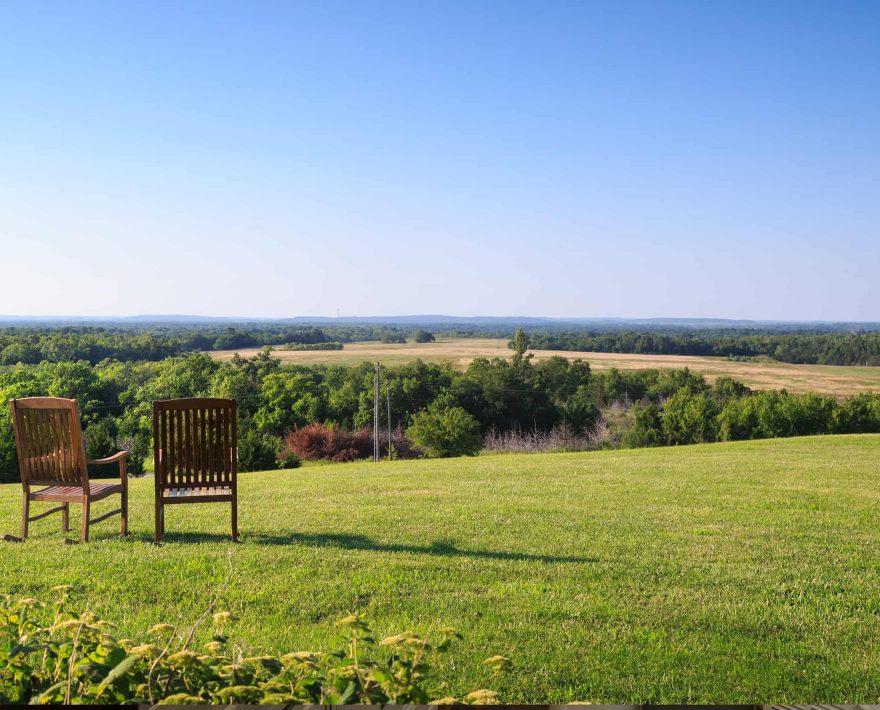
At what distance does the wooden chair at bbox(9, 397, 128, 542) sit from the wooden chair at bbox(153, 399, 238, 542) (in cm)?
33

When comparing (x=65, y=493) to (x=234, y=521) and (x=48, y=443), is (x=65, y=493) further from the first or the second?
(x=234, y=521)

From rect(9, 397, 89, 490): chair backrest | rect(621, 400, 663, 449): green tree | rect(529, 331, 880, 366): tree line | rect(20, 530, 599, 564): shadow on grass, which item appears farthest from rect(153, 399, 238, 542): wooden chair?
rect(529, 331, 880, 366): tree line

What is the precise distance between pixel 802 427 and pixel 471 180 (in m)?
17.7

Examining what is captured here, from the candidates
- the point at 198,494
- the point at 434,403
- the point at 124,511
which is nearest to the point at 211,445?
the point at 198,494

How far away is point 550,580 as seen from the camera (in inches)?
152

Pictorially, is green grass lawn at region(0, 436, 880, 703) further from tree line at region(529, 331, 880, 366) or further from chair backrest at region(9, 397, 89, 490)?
tree line at region(529, 331, 880, 366)

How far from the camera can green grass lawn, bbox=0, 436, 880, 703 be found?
2.75 metres

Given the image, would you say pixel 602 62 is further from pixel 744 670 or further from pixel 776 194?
pixel 776 194

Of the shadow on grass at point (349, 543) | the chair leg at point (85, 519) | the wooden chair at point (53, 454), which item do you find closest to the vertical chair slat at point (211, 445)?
the shadow on grass at point (349, 543)

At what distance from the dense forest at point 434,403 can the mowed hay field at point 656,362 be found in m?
1.62

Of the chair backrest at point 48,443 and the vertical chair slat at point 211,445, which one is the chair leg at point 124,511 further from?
the vertical chair slat at point 211,445

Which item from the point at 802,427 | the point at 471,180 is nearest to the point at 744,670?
the point at 471,180

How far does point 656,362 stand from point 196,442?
42.0 meters

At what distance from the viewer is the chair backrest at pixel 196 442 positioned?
15.2 ft
